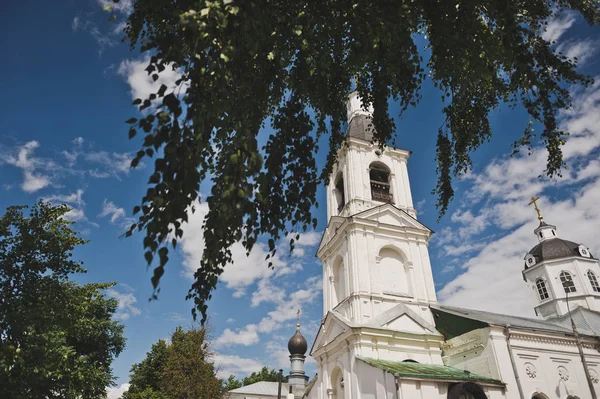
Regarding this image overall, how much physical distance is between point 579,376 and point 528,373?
275cm

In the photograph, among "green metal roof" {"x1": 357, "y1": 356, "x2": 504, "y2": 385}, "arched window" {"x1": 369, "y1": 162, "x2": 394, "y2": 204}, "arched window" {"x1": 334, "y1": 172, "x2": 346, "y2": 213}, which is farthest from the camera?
"arched window" {"x1": 334, "y1": 172, "x2": 346, "y2": 213}

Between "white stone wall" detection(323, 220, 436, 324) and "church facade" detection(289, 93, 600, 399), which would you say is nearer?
"church facade" detection(289, 93, 600, 399)

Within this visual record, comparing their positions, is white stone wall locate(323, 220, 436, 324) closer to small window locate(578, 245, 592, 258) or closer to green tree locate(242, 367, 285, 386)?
small window locate(578, 245, 592, 258)

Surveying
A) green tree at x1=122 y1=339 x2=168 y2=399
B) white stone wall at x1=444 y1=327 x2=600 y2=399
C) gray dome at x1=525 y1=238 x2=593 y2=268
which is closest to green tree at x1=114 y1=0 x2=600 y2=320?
white stone wall at x1=444 y1=327 x2=600 y2=399

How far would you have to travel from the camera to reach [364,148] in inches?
836

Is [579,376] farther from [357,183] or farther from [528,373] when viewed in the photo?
[357,183]

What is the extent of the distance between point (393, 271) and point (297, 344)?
16858 mm

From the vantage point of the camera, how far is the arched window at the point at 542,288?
1182 inches

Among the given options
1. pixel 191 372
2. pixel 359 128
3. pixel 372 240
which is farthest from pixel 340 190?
pixel 191 372

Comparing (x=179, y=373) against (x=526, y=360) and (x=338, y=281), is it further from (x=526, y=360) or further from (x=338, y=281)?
(x=526, y=360)

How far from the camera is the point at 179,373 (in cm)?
2462

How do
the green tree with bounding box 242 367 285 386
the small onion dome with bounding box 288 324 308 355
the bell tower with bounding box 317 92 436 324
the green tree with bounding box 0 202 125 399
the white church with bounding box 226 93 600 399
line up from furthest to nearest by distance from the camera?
1. the green tree with bounding box 242 367 285 386
2. the small onion dome with bounding box 288 324 308 355
3. the bell tower with bounding box 317 92 436 324
4. the white church with bounding box 226 93 600 399
5. the green tree with bounding box 0 202 125 399

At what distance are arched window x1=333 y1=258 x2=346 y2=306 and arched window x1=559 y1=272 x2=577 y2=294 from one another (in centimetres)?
2045

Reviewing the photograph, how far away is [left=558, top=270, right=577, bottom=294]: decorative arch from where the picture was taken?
29062mm
